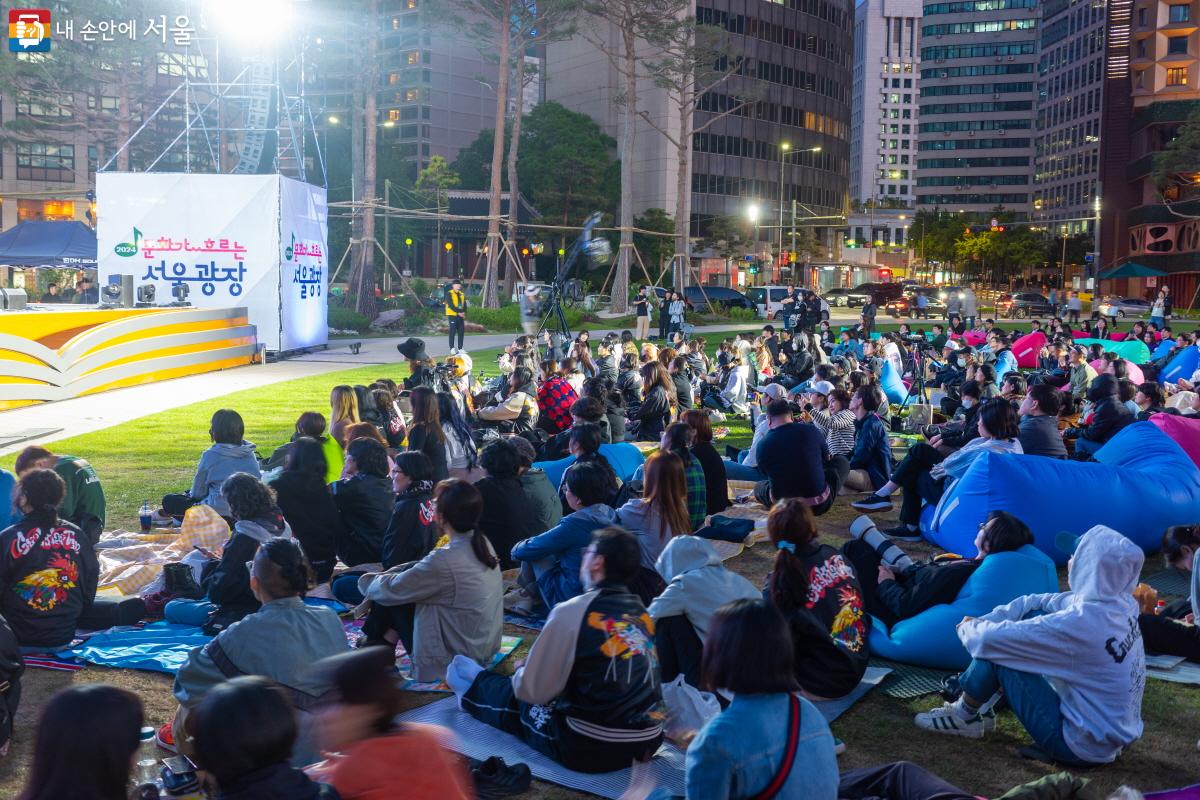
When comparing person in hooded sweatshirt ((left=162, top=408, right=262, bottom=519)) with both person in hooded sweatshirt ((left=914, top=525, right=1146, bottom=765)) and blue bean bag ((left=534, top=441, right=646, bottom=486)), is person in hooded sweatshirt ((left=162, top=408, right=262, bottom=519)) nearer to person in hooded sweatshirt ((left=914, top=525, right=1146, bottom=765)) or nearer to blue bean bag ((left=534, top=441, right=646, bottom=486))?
blue bean bag ((left=534, top=441, right=646, bottom=486))

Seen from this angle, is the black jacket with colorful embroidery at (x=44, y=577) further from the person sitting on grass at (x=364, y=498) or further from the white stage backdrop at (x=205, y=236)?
the white stage backdrop at (x=205, y=236)

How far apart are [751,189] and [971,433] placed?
80.7 m

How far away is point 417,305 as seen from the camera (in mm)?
42094

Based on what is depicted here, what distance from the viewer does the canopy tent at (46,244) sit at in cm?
3988

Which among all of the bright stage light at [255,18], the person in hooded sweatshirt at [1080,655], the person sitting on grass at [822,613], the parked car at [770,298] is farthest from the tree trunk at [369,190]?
the person in hooded sweatshirt at [1080,655]

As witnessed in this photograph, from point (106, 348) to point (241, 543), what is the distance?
15.6 metres

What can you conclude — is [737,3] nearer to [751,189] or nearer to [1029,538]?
[751,189]

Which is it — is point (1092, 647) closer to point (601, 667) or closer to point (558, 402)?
point (601, 667)

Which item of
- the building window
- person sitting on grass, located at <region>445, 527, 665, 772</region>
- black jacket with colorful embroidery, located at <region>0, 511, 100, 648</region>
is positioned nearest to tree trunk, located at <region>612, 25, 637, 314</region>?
black jacket with colorful embroidery, located at <region>0, 511, 100, 648</region>

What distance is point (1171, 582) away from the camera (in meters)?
9.09

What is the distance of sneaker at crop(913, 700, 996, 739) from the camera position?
6.02 metres

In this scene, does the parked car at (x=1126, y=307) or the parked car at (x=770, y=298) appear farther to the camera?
the parked car at (x=1126, y=307)

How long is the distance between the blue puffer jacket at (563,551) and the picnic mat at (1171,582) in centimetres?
464

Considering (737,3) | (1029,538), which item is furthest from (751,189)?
(1029,538)
